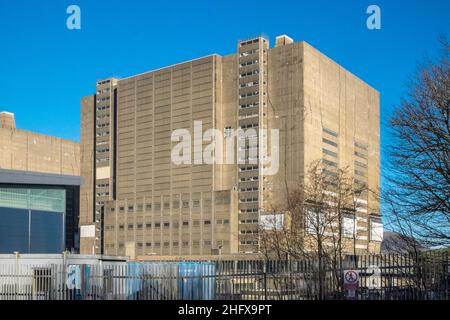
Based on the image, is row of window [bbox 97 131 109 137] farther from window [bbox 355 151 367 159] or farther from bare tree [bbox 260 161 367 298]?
bare tree [bbox 260 161 367 298]

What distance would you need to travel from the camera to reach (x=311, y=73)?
159m

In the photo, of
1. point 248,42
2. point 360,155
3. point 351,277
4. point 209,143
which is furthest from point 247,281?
A: point 360,155

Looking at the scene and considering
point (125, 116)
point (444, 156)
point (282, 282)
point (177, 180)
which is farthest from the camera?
point (125, 116)

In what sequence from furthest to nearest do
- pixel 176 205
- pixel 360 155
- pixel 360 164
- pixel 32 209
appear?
pixel 360 155 → pixel 360 164 → pixel 176 205 → pixel 32 209

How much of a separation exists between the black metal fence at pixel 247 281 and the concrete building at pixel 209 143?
387 feet

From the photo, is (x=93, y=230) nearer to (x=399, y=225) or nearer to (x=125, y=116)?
(x=125, y=116)

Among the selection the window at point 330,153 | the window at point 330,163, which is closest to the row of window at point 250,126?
the window at point 330,153

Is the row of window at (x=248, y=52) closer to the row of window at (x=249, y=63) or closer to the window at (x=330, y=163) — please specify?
the row of window at (x=249, y=63)

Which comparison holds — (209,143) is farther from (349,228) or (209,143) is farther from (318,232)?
(318,232)

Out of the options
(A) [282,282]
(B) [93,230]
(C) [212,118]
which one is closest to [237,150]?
(C) [212,118]

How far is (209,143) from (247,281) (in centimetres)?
14163

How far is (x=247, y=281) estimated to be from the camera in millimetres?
24750

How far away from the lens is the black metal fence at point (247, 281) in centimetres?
2128

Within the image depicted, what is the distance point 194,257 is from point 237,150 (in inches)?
1172
